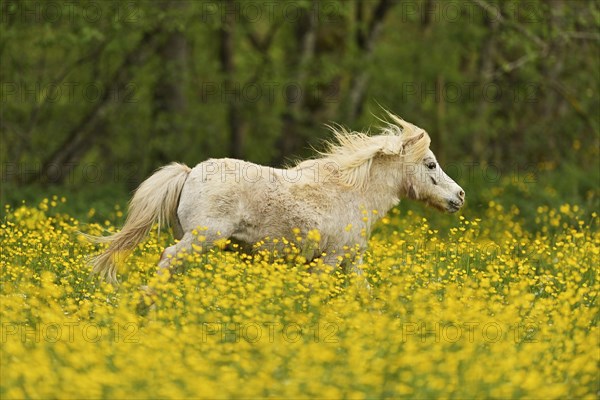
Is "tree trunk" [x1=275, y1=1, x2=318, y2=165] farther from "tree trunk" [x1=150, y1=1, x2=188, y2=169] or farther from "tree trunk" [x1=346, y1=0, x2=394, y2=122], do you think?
"tree trunk" [x1=150, y1=1, x2=188, y2=169]

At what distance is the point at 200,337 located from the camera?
24.5 feet

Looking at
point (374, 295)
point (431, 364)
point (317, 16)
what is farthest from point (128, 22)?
point (431, 364)

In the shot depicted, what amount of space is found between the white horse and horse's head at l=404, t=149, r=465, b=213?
0.03 ft

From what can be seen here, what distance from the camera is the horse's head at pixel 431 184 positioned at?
33.9 ft

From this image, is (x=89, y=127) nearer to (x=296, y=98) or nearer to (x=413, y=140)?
(x=296, y=98)

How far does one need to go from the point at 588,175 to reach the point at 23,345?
1263 centimetres

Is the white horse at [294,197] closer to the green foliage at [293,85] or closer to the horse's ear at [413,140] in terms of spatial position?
the horse's ear at [413,140]

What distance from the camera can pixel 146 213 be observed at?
9.44 metres

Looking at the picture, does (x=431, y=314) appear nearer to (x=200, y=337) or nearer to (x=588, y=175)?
(x=200, y=337)

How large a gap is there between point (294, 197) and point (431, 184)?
5.01 feet

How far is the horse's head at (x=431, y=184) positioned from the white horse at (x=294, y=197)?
0.03 ft

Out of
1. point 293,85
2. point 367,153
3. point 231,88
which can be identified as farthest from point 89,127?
point 367,153

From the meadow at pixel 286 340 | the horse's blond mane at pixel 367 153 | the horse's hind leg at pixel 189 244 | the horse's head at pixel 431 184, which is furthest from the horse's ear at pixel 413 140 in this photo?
the horse's hind leg at pixel 189 244

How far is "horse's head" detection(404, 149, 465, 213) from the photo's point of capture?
1032cm
